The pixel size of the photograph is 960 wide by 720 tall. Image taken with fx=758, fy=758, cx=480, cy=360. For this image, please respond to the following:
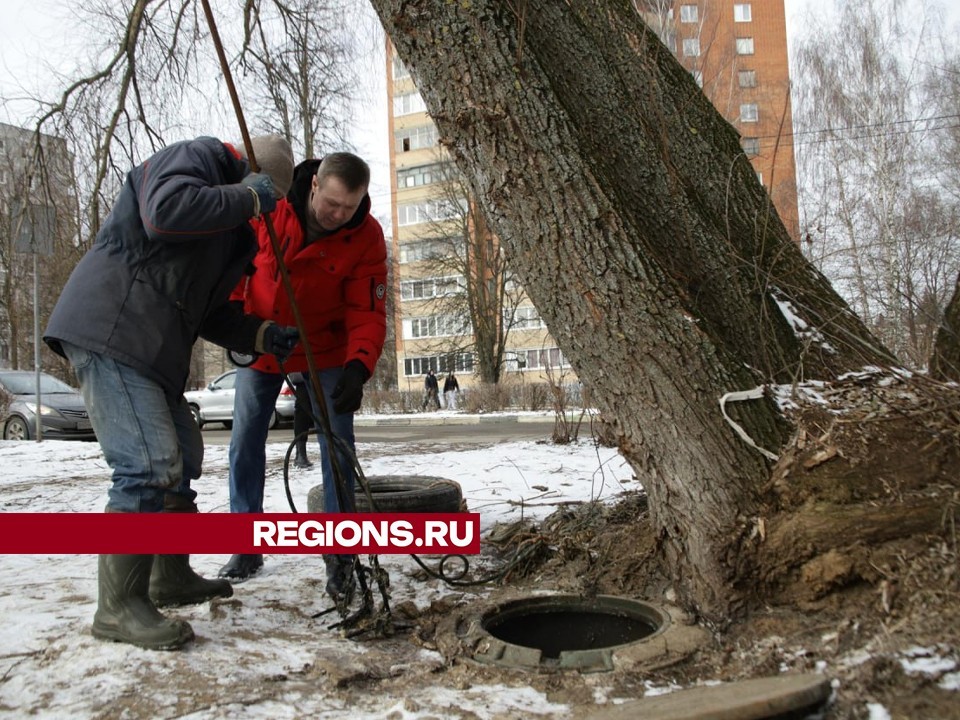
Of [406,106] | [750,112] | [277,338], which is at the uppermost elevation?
[406,106]

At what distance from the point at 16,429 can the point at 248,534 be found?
10181 mm

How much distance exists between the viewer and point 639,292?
244cm

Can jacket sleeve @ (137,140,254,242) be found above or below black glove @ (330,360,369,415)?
above

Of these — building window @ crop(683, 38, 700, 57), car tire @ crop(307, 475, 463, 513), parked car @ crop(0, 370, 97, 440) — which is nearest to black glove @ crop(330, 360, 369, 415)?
car tire @ crop(307, 475, 463, 513)

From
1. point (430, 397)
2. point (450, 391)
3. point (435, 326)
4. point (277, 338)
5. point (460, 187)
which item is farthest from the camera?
point (435, 326)

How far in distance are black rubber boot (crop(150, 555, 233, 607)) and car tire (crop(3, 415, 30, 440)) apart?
1025 centimetres

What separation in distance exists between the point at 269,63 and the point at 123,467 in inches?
232

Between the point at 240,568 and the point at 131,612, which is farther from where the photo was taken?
the point at 240,568

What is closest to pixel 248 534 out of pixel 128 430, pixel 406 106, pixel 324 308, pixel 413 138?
pixel 324 308

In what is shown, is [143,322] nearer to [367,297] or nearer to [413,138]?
[367,297]

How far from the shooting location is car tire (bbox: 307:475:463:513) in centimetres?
344

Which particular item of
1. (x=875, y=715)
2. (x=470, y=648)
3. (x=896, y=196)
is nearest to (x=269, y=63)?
(x=470, y=648)

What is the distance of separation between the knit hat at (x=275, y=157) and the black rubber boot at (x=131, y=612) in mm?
1282

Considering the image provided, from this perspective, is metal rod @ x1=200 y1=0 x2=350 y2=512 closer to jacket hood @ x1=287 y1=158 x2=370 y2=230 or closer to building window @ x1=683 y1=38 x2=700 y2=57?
jacket hood @ x1=287 y1=158 x2=370 y2=230
